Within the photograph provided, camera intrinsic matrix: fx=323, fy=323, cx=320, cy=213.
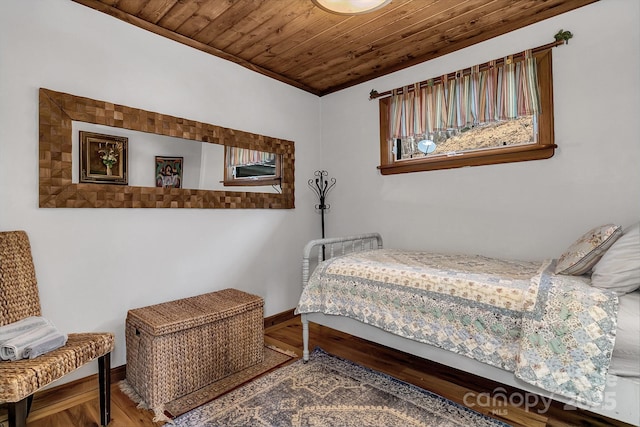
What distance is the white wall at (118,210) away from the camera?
178cm

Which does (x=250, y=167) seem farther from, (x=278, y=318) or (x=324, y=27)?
(x=278, y=318)

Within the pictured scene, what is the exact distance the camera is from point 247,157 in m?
2.85

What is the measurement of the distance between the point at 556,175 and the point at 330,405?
208 centimetres

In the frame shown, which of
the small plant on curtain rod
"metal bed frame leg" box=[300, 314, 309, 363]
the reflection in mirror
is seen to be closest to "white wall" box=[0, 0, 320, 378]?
the reflection in mirror

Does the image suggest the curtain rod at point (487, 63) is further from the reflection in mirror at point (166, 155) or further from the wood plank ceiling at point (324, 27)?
the reflection in mirror at point (166, 155)

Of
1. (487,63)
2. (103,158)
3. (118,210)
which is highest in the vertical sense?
(487,63)

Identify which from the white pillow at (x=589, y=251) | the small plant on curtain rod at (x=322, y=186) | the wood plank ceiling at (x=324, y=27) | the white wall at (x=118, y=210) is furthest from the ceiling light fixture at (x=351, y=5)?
the small plant on curtain rod at (x=322, y=186)

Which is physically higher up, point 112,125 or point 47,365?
point 112,125

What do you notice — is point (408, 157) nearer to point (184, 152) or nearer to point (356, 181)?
point (356, 181)

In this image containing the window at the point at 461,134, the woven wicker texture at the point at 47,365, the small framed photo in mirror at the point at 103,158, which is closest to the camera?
the woven wicker texture at the point at 47,365

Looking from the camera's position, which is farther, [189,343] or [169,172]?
[169,172]

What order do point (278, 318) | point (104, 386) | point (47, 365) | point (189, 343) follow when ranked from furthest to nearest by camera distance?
point (278, 318)
point (189, 343)
point (104, 386)
point (47, 365)

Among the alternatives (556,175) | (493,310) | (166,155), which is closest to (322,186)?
(166,155)

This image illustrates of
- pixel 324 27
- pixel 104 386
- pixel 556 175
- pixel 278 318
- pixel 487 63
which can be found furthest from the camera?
pixel 278 318
